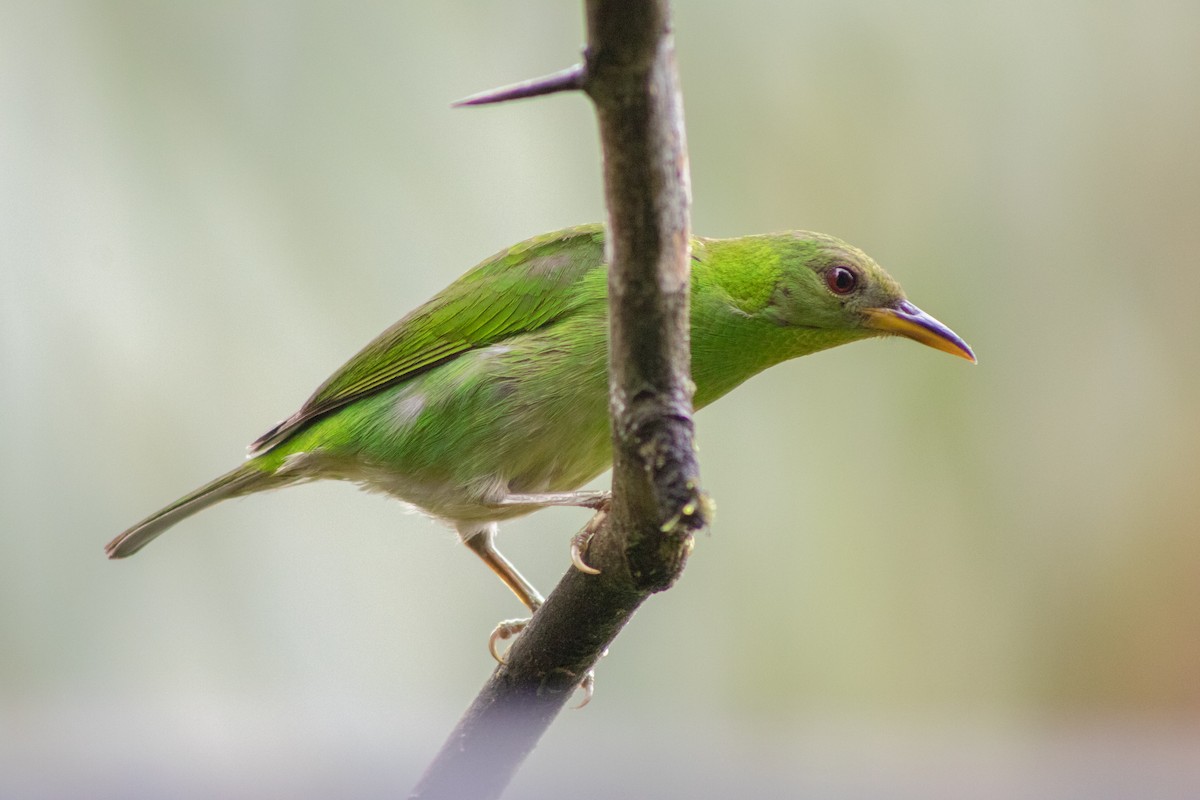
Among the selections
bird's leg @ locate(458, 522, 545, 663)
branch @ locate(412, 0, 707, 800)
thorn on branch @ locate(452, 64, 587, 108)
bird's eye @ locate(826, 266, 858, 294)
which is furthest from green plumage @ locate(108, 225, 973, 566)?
thorn on branch @ locate(452, 64, 587, 108)

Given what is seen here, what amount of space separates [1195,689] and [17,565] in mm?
5302

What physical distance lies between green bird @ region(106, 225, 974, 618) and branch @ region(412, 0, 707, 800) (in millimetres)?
909

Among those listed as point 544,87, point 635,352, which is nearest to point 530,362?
point 635,352

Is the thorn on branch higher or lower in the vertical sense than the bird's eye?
higher

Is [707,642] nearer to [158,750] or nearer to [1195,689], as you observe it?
[1195,689]

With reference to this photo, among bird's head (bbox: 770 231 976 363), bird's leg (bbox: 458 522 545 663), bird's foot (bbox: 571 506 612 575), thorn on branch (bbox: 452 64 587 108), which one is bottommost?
bird's leg (bbox: 458 522 545 663)

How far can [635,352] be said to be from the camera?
176 centimetres

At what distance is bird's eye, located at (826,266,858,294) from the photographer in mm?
3465

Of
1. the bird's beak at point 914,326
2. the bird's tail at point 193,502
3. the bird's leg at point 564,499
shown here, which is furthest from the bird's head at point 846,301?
the bird's tail at point 193,502

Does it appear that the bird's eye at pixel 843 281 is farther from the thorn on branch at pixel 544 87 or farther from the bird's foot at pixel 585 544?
the thorn on branch at pixel 544 87

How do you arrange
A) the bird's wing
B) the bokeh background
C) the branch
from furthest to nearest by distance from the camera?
the bokeh background → the bird's wing → the branch

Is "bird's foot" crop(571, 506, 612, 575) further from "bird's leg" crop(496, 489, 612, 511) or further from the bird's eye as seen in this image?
the bird's eye

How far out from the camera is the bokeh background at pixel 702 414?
15.9 ft

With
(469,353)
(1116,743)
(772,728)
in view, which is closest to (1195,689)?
(772,728)
